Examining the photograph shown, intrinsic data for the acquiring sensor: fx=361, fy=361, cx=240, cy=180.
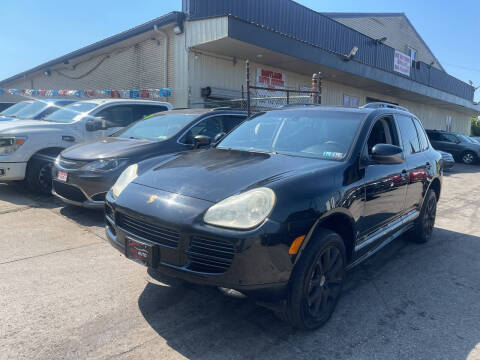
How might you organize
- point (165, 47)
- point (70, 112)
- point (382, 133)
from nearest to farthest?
point (382, 133), point (70, 112), point (165, 47)

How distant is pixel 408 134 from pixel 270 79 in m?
10.2

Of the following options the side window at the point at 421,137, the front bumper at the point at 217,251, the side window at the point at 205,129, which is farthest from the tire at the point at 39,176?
the side window at the point at 421,137

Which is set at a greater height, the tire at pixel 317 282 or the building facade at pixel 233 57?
the building facade at pixel 233 57

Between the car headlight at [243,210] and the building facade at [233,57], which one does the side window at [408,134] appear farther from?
the building facade at [233,57]

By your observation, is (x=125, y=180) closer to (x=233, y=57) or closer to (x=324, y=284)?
(x=324, y=284)

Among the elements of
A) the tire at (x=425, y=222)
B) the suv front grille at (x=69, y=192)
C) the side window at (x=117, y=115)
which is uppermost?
the side window at (x=117, y=115)

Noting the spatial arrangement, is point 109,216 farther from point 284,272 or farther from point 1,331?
point 284,272

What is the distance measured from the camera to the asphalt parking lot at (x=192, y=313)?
7.84 feet

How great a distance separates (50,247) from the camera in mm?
3996

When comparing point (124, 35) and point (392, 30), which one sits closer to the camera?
point (124, 35)

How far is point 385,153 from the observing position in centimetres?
310

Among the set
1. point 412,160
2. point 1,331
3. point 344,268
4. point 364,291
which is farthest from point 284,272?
point 412,160

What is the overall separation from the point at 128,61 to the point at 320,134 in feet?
40.5

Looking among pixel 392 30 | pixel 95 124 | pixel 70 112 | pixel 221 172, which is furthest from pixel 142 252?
pixel 392 30
